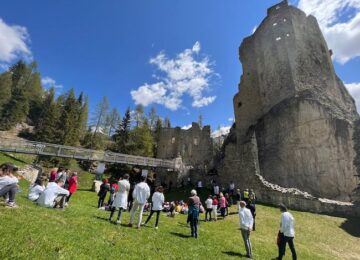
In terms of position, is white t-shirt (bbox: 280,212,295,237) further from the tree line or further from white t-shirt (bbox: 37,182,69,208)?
the tree line

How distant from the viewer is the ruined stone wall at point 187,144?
2021 inches

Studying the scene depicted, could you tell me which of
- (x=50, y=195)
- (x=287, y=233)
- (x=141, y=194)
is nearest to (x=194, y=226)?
(x=141, y=194)

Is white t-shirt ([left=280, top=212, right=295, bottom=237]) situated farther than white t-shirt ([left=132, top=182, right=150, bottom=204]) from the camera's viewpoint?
No

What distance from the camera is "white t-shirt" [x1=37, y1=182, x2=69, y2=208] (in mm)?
9508

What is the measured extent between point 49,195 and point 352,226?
21471 mm

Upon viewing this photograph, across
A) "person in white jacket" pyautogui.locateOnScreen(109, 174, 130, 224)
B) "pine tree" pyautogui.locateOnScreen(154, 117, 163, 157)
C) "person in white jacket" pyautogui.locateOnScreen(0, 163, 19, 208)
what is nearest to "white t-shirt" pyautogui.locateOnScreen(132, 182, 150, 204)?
"person in white jacket" pyautogui.locateOnScreen(109, 174, 130, 224)

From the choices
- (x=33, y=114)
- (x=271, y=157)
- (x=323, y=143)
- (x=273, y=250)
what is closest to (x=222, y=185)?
(x=271, y=157)

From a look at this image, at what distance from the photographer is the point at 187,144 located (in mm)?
53125

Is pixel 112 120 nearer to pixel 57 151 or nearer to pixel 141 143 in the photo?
pixel 141 143

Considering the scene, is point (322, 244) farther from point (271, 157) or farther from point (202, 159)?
point (202, 159)

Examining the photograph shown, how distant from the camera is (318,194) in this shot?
88.8ft

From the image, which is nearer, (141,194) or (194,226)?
(141,194)

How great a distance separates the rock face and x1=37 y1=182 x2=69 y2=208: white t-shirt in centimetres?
2008

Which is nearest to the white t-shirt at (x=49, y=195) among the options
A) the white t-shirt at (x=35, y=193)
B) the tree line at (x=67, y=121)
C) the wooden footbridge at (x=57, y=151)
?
→ the white t-shirt at (x=35, y=193)
